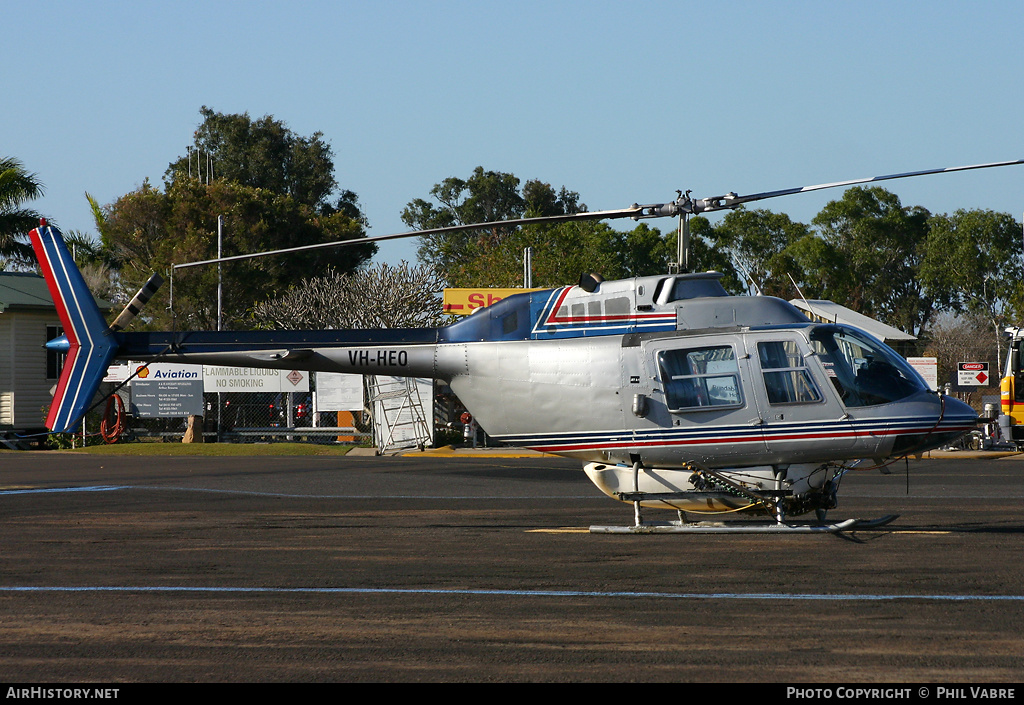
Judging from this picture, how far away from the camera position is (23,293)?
37906mm

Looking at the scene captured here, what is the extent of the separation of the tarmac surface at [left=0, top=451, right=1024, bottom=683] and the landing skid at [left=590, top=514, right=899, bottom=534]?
0.46ft

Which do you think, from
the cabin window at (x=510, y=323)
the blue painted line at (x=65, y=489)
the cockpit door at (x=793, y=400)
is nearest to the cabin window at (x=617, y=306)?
the cabin window at (x=510, y=323)

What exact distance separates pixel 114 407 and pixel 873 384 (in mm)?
28882

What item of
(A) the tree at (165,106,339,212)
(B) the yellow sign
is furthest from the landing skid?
(A) the tree at (165,106,339,212)

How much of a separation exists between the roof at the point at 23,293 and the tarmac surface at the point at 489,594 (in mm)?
22157

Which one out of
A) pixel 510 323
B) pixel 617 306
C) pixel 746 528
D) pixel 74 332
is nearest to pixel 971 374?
pixel 617 306

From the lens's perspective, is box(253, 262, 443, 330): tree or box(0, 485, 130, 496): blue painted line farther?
box(253, 262, 443, 330): tree

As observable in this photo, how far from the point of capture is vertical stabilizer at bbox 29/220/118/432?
554 inches

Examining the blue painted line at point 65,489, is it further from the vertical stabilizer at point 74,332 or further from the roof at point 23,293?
the roof at point 23,293

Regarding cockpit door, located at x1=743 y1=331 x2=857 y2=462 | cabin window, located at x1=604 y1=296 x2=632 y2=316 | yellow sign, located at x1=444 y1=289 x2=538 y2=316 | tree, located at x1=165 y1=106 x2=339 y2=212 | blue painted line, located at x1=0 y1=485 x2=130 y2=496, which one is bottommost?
blue painted line, located at x1=0 y1=485 x2=130 y2=496

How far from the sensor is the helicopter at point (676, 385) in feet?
39.1

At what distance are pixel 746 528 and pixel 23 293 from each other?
3351 cm

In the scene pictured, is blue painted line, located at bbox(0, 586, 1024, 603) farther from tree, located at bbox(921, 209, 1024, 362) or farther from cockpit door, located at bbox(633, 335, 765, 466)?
tree, located at bbox(921, 209, 1024, 362)

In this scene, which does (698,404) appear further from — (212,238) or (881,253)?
(881,253)
